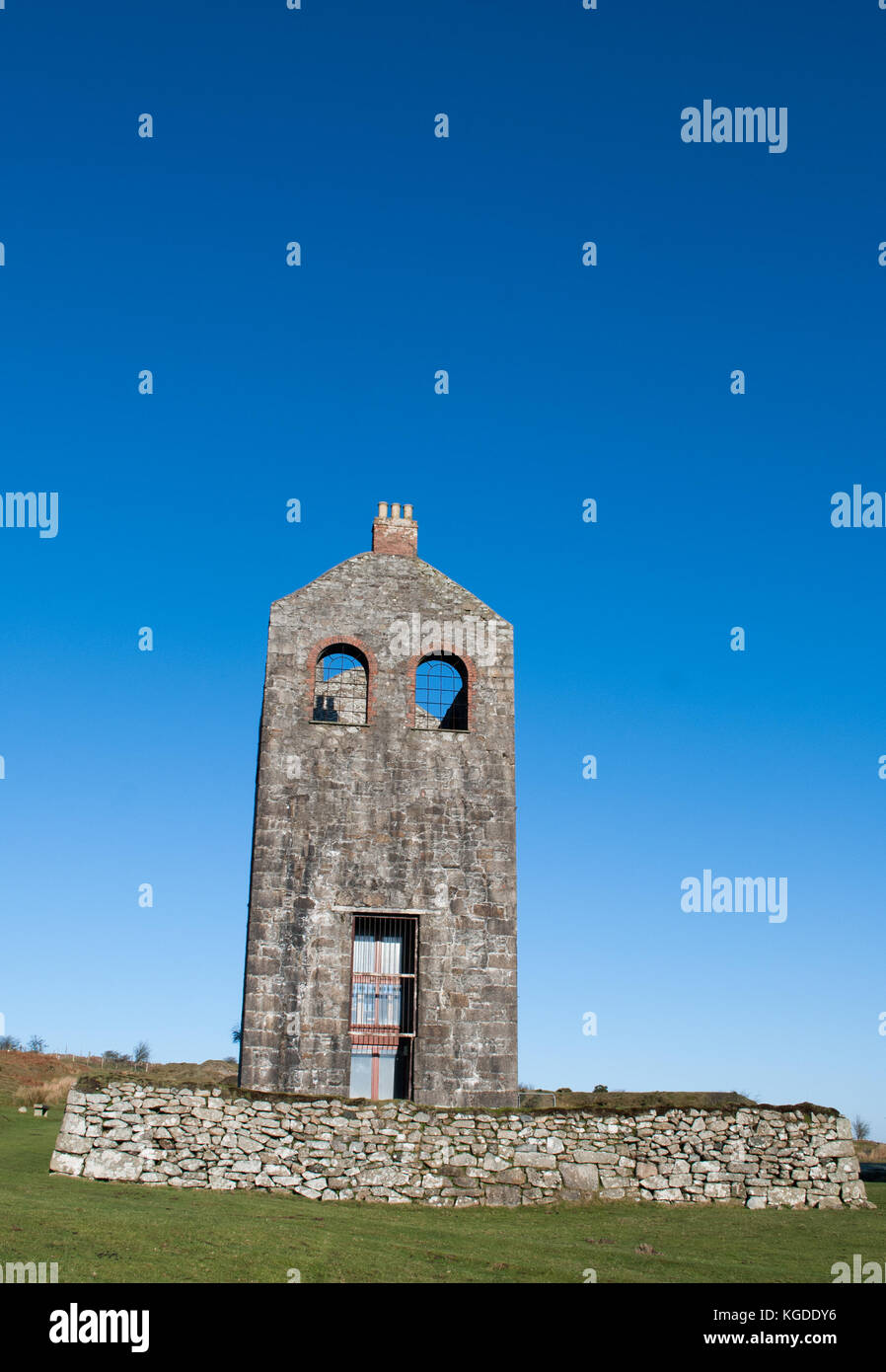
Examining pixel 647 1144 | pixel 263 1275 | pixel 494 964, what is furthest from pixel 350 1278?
pixel 494 964

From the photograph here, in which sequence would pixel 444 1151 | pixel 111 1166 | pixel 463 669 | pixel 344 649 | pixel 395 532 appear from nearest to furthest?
pixel 111 1166 < pixel 444 1151 < pixel 344 649 < pixel 463 669 < pixel 395 532

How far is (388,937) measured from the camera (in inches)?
844

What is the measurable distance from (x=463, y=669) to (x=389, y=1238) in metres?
12.3

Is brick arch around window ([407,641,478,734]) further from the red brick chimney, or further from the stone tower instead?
the red brick chimney

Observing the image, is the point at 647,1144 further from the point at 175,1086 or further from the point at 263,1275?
the point at 263,1275

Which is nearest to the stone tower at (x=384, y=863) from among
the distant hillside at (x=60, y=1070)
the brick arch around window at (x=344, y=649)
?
the brick arch around window at (x=344, y=649)

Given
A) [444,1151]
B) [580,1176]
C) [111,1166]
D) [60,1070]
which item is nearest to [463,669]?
[444,1151]

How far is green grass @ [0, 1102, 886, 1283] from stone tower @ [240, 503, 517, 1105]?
13.1ft

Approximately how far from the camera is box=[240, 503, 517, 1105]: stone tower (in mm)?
20391

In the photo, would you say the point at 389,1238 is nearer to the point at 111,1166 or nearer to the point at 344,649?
the point at 111,1166

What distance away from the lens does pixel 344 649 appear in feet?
76.2

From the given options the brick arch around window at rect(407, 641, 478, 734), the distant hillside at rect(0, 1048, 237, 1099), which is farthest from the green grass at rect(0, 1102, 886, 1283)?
the distant hillside at rect(0, 1048, 237, 1099)
